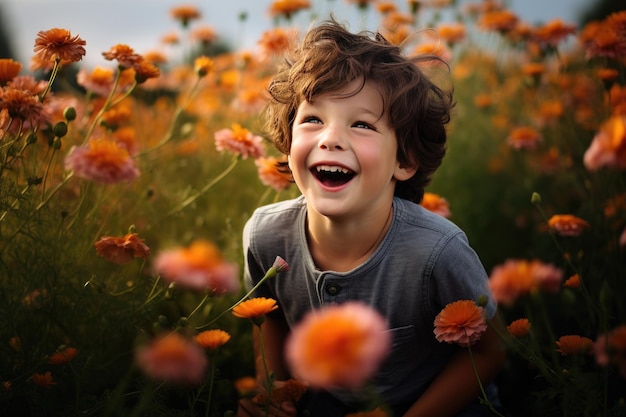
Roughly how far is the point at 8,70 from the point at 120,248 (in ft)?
1.70

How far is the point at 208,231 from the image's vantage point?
2.43 meters

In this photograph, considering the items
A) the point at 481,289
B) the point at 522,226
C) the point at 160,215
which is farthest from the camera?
the point at 522,226

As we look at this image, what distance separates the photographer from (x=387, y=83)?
1.42 m

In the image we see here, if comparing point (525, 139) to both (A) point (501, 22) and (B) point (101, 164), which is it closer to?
(A) point (501, 22)

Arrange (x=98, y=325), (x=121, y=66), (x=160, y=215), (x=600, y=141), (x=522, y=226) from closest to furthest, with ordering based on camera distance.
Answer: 1. (x=600, y=141)
2. (x=98, y=325)
3. (x=121, y=66)
4. (x=160, y=215)
5. (x=522, y=226)

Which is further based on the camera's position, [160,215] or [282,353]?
[160,215]

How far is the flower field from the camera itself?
3.73 feet

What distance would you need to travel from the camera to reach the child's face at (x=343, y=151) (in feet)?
4.33

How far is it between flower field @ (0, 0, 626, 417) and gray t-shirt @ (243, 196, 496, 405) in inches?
6.6

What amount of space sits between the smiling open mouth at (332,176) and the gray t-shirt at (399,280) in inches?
6.8

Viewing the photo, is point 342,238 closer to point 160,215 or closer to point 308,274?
point 308,274

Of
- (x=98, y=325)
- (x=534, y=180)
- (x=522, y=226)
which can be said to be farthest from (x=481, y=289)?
(x=534, y=180)

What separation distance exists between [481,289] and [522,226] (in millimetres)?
1459

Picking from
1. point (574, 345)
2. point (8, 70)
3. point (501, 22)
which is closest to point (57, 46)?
point (8, 70)
